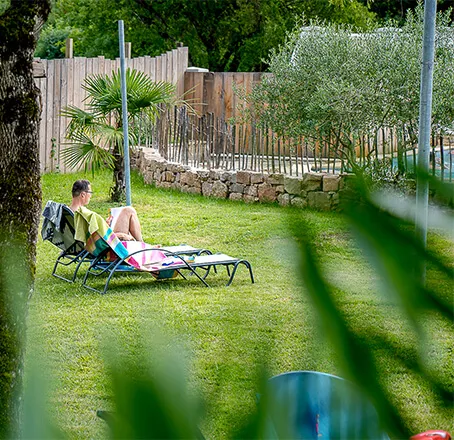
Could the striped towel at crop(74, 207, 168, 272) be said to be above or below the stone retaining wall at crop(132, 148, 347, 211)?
below

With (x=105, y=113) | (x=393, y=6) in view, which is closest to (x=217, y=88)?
Result: (x=105, y=113)

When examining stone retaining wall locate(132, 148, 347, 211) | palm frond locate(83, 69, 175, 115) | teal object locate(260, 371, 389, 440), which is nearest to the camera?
teal object locate(260, 371, 389, 440)

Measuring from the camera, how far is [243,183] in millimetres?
12633

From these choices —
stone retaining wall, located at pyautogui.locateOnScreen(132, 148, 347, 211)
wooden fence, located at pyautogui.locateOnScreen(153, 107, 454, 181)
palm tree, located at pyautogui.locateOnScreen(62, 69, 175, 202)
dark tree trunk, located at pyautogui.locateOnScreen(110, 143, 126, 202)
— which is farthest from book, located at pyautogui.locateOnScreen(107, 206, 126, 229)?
wooden fence, located at pyautogui.locateOnScreen(153, 107, 454, 181)

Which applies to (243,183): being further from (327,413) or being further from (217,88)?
(327,413)

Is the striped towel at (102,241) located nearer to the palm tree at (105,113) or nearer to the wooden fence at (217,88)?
the palm tree at (105,113)

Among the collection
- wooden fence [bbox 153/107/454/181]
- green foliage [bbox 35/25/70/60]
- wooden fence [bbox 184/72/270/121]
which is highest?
green foliage [bbox 35/25/70/60]

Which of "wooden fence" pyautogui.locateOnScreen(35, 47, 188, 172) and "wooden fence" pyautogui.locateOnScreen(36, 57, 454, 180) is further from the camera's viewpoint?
"wooden fence" pyautogui.locateOnScreen(35, 47, 188, 172)

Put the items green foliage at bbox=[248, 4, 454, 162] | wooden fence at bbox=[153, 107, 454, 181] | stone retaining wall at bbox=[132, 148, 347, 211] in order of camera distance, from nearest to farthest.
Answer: stone retaining wall at bbox=[132, 148, 347, 211], green foliage at bbox=[248, 4, 454, 162], wooden fence at bbox=[153, 107, 454, 181]

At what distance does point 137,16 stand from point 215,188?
1509 centimetres

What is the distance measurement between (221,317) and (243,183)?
40.3 ft

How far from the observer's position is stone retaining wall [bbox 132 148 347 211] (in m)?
11.7

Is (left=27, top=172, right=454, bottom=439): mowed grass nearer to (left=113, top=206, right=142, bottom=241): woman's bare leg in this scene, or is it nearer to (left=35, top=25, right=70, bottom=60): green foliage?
(left=113, top=206, right=142, bottom=241): woman's bare leg

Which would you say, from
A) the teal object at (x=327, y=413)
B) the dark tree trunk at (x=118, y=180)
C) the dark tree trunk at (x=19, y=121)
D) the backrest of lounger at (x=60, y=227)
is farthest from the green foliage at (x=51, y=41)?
the teal object at (x=327, y=413)
